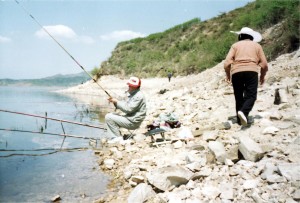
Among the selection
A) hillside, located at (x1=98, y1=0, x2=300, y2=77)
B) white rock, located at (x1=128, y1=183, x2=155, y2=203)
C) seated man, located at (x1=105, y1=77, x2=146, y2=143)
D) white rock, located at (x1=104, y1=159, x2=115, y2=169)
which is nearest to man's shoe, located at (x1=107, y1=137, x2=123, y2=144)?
seated man, located at (x1=105, y1=77, x2=146, y2=143)

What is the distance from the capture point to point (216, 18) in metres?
37.4

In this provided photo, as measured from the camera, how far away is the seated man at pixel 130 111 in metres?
6.26

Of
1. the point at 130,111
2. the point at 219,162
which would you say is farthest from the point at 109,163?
the point at 219,162

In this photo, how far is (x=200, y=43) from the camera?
1341 inches

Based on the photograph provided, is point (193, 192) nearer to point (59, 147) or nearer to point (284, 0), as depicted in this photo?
Answer: point (59, 147)

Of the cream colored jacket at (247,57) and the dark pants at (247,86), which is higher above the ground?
the cream colored jacket at (247,57)

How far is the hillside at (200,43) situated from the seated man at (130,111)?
336 inches

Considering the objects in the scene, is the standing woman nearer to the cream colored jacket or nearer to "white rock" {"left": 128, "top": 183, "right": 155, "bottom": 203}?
the cream colored jacket

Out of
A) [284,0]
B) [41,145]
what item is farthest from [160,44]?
[41,145]

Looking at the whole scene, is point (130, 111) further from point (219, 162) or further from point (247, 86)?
point (219, 162)

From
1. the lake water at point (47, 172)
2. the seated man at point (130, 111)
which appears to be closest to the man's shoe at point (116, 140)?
the seated man at point (130, 111)

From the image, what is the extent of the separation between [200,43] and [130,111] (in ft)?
96.0

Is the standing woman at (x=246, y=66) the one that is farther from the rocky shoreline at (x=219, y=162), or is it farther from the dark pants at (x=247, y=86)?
the rocky shoreline at (x=219, y=162)

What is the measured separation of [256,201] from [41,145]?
5.58 meters
